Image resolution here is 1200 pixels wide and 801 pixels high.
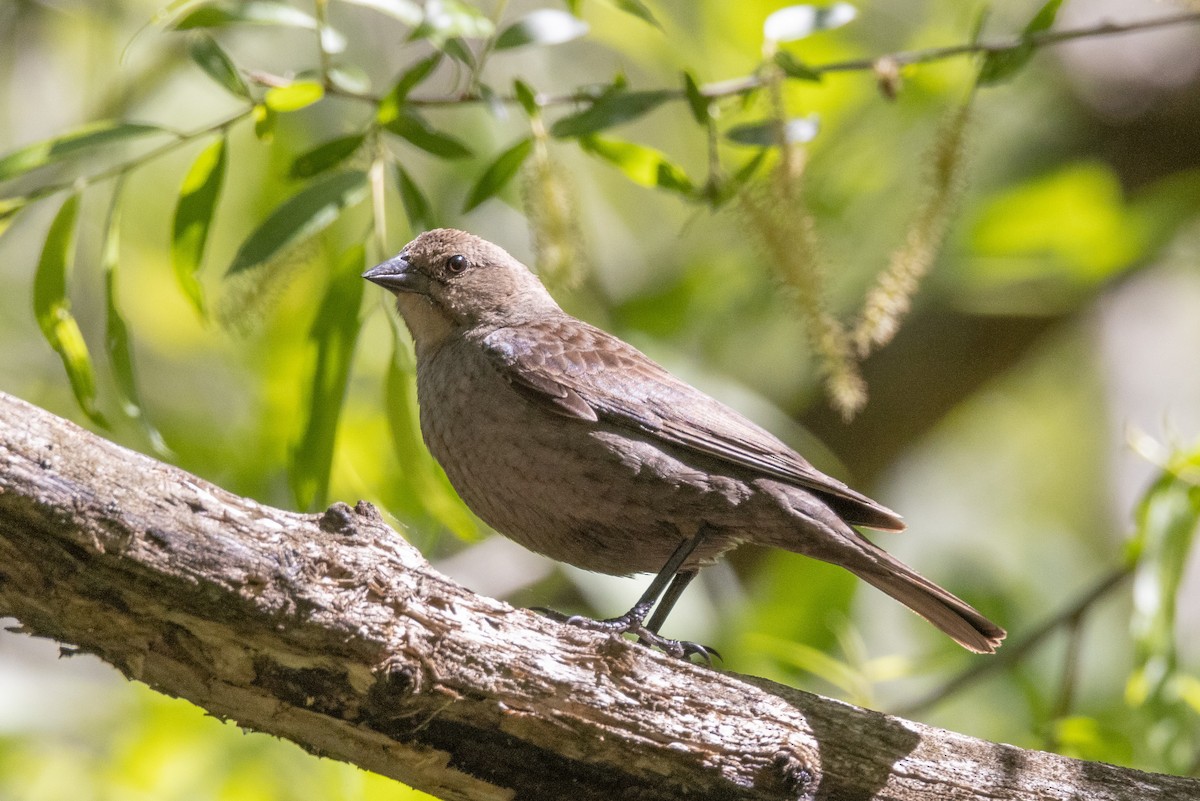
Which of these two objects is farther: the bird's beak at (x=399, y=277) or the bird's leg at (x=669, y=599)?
the bird's beak at (x=399, y=277)

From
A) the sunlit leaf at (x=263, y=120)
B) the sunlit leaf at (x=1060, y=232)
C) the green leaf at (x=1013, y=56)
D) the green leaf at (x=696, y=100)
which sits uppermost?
the sunlit leaf at (x=1060, y=232)

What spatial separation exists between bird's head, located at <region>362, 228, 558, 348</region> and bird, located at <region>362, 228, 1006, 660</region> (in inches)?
16.1

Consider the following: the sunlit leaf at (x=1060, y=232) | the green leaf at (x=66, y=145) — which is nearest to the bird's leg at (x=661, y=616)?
the green leaf at (x=66, y=145)

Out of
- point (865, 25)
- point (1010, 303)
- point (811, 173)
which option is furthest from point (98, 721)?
point (865, 25)

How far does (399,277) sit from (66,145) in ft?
4.11

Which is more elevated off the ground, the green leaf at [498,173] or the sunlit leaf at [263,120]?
the green leaf at [498,173]

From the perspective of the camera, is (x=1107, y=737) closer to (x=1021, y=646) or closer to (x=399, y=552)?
(x=1021, y=646)

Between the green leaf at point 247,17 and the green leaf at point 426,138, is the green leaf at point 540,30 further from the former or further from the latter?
the green leaf at point 247,17

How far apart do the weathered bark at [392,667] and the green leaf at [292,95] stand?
57.4 inches

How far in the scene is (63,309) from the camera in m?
3.90

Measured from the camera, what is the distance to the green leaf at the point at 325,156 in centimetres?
425

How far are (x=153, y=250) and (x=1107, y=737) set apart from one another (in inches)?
250

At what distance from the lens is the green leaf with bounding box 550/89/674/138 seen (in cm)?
429

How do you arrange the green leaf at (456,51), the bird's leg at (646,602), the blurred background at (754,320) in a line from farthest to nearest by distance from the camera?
the blurred background at (754,320), the green leaf at (456,51), the bird's leg at (646,602)
